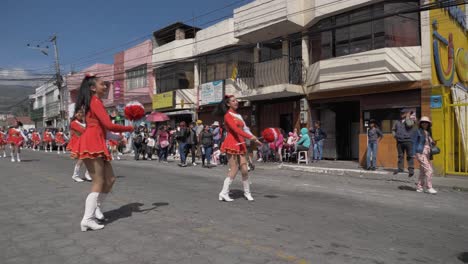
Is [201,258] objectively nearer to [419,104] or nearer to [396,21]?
[419,104]

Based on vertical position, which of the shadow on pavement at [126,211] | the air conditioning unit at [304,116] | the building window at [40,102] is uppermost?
Answer: the building window at [40,102]

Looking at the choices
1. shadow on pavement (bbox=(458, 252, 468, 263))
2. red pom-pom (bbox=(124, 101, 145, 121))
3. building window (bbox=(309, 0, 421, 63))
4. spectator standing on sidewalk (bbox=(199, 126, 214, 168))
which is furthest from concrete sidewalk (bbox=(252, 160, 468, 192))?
red pom-pom (bbox=(124, 101, 145, 121))

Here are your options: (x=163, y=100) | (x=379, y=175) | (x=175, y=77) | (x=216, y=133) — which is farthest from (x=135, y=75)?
(x=379, y=175)

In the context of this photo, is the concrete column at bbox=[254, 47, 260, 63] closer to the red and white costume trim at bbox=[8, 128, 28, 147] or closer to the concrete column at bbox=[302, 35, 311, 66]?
the concrete column at bbox=[302, 35, 311, 66]

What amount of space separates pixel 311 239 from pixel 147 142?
15417mm

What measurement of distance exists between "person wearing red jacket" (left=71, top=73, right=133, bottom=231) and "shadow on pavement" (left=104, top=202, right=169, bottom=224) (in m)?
0.41

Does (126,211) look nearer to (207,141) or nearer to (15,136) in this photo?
(207,141)

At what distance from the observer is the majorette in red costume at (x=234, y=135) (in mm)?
6246

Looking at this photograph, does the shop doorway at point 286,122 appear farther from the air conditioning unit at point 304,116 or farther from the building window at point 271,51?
the building window at point 271,51

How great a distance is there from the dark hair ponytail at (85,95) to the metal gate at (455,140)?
991cm

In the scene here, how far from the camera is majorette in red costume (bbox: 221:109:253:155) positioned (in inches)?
246

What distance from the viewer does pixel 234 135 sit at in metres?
6.36

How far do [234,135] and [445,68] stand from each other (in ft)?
37.9

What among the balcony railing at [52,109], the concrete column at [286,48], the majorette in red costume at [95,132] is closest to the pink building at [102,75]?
the balcony railing at [52,109]
